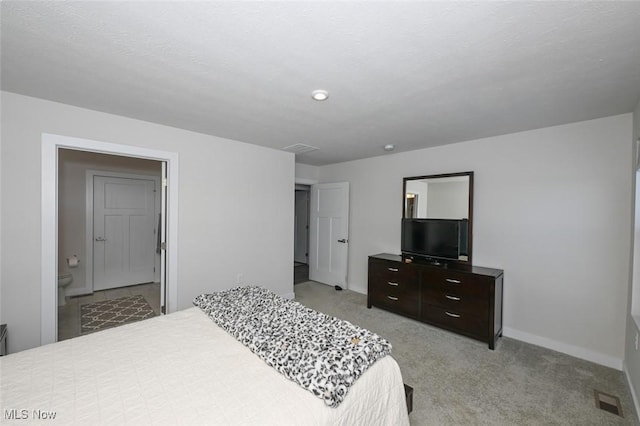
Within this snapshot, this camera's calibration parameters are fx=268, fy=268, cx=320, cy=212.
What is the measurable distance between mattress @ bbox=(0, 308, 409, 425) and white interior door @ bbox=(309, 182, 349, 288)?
11.0ft

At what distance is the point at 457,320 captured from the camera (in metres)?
3.08

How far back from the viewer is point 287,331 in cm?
173

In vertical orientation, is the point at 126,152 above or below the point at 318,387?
above

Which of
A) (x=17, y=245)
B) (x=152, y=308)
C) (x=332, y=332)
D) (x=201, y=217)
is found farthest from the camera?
(x=152, y=308)

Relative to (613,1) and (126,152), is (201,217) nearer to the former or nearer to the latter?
(126,152)

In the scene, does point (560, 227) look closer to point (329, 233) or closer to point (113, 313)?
point (329, 233)

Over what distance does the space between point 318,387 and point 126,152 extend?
2919 millimetres

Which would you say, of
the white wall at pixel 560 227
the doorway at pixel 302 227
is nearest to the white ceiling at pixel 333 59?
the white wall at pixel 560 227

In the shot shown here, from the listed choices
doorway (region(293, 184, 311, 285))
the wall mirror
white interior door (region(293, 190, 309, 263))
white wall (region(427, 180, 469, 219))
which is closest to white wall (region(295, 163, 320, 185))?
doorway (region(293, 184, 311, 285))

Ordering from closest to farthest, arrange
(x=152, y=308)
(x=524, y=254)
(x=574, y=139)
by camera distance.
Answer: (x=574, y=139)
(x=524, y=254)
(x=152, y=308)

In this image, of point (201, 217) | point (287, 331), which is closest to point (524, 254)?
point (287, 331)

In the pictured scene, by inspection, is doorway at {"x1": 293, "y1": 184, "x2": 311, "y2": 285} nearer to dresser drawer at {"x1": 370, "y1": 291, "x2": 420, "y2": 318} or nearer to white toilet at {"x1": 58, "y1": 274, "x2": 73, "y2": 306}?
dresser drawer at {"x1": 370, "y1": 291, "x2": 420, "y2": 318}

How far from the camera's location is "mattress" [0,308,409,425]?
3.67 ft

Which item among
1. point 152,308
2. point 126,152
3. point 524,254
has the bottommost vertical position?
point 152,308
